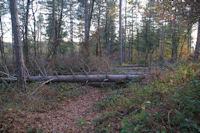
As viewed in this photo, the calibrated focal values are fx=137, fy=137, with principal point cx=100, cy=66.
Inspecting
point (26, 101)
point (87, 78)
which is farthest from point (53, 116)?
point (87, 78)

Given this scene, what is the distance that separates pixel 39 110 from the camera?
5684 mm

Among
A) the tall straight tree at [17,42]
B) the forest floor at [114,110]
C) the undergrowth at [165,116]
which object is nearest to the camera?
the undergrowth at [165,116]

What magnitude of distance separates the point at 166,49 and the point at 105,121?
3086 centimetres

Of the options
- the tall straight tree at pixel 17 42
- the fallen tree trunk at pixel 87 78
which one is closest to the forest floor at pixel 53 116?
the tall straight tree at pixel 17 42

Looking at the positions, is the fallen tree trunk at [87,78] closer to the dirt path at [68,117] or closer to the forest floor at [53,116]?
the forest floor at [53,116]

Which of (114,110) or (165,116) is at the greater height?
(165,116)

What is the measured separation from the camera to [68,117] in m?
5.50

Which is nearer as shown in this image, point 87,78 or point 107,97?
point 107,97

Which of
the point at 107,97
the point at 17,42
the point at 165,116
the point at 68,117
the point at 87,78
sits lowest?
the point at 68,117

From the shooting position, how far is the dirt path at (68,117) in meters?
4.54

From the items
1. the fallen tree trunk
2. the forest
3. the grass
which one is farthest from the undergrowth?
the fallen tree trunk

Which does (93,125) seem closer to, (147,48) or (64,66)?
(64,66)

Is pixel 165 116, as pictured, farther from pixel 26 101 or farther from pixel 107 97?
pixel 26 101

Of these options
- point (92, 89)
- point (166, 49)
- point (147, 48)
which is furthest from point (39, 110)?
point (166, 49)
